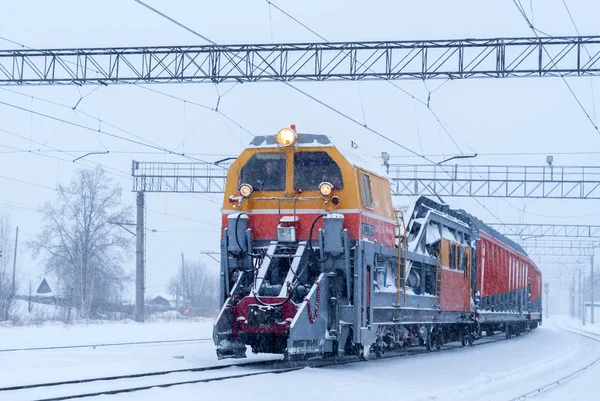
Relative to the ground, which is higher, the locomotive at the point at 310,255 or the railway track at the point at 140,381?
the locomotive at the point at 310,255

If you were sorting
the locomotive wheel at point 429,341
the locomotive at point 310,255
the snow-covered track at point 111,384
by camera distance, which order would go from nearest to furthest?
the snow-covered track at point 111,384
the locomotive at point 310,255
the locomotive wheel at point 429,341

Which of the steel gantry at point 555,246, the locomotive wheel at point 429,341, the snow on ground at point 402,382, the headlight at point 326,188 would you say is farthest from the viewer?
the steel gantry at point 555,246

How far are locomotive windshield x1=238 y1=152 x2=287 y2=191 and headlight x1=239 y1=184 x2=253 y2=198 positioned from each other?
14 cm

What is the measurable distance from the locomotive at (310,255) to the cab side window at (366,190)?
24 millimetres

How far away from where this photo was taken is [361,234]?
15047 mm

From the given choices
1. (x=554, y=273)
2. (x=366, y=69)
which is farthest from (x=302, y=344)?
(x=554, y=273)

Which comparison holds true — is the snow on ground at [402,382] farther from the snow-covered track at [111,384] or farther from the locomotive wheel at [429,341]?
the locomotive wheel at [429,341]

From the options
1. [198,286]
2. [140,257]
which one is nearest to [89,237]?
[140,257]

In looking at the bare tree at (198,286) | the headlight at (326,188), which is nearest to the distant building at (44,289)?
the bare tree at (198,286)

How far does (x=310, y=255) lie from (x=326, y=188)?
3.98 feet

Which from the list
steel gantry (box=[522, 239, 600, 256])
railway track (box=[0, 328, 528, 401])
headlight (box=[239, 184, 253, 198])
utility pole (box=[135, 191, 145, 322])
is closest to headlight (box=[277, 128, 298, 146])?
headlight (box=[239, 184, 253, 198])

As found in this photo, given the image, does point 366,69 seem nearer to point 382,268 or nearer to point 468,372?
point 382,268

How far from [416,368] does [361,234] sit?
2.65 m

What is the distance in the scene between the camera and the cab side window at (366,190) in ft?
51.1
